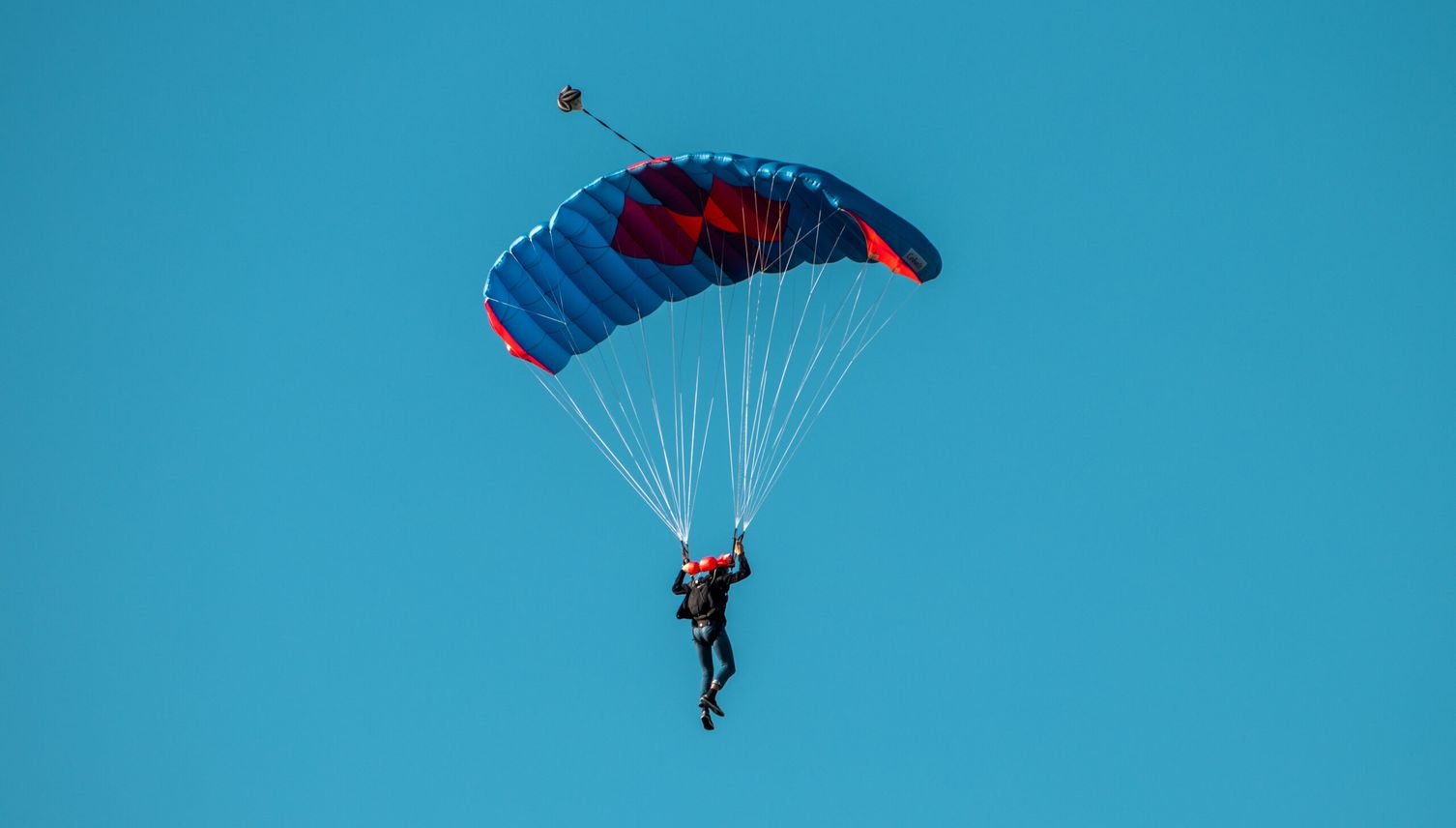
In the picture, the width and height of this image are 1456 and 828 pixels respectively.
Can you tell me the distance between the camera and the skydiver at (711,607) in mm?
17375

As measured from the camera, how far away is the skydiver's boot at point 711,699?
56.6 ft

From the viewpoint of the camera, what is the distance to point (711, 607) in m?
17.3

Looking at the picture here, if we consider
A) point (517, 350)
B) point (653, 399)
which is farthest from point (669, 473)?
point (517, 350)

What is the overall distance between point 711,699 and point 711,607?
2.31ft

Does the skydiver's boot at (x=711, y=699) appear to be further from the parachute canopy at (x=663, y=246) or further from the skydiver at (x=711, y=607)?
the parachute canopy at (x=663, y=246)

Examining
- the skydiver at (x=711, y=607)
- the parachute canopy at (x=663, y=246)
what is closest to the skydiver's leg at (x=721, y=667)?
the skydiver at (x=711, y=607)

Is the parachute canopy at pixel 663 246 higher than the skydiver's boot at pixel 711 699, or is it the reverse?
the parachute canopy at pixel 663 246

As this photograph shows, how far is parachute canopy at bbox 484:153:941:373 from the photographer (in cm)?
1809

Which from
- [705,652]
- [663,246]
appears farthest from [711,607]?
[663,246]

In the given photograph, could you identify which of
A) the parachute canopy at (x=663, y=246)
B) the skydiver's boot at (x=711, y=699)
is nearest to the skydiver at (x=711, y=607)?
the skydiver's boot at (x=711, y=699)

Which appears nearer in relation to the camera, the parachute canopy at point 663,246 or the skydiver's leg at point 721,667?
the skydiver's leg at point 721,667

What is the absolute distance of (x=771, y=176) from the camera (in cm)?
1777

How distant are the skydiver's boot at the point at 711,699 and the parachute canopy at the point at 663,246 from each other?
3.67 metres

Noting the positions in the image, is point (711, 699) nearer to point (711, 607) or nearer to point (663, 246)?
point (711, 607)
